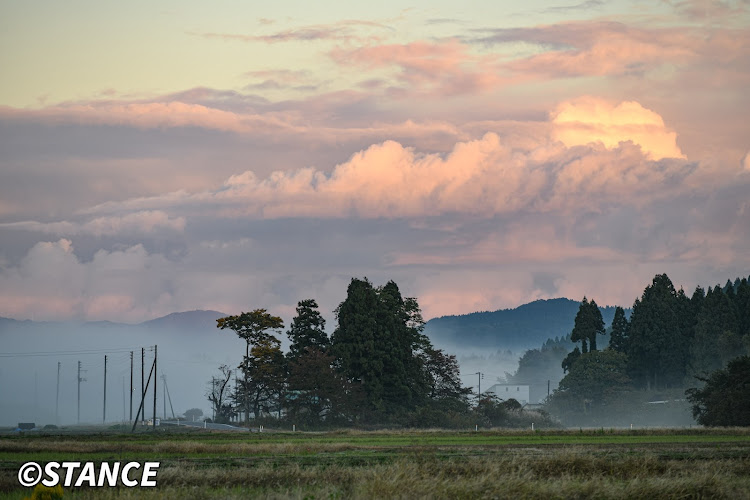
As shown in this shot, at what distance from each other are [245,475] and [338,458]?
1345 centimetres

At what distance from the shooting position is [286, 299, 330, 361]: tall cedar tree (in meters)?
123

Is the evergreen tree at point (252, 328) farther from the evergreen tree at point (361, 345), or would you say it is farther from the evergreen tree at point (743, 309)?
the evergreen tree at point (743, 309)

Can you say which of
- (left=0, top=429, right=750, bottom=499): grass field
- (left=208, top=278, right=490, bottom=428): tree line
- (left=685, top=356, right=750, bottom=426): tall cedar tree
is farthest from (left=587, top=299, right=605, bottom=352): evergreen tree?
(left=0, top=429, right=750, bottom=499): grass field

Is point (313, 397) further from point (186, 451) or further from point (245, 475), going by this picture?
point (245, 475)

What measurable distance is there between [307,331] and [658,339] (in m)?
66.8

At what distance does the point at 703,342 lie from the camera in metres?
152

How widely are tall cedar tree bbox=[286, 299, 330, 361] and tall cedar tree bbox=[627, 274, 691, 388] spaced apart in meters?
62.1

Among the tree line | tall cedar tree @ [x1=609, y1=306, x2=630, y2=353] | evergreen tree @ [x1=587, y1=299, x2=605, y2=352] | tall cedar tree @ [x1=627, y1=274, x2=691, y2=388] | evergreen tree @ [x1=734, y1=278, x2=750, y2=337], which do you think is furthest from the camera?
tall cedar tree @ [x1=609, y1=306, x2=630, y2=353]

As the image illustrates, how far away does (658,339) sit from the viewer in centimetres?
15975

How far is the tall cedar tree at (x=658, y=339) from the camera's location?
158 meters

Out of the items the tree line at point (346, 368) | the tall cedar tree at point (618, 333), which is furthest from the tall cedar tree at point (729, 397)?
the tall cedar tree at point (618, 333)

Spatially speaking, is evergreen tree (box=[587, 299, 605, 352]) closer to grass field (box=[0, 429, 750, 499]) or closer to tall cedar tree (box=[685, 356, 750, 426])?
tall cedar tree (box=[685, 356, 750, 426])

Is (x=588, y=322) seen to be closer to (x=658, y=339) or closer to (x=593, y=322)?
(x=593, y=322)

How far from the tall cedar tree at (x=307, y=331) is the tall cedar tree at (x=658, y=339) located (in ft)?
204
